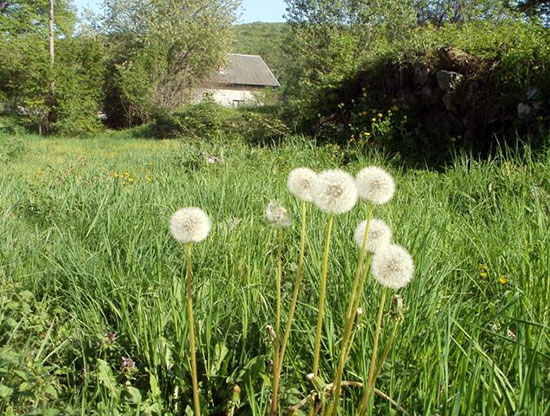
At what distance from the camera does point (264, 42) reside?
73.1 metres

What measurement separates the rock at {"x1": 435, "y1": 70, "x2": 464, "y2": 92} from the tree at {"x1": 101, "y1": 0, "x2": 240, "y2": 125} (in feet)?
41.7

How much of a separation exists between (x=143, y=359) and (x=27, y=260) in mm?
1116

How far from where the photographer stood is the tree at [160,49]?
19484mm

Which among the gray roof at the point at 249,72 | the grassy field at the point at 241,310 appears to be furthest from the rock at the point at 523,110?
the gray roof at the point at 249,72

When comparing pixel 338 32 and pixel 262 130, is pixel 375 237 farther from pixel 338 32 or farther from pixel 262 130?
pixel 338 32

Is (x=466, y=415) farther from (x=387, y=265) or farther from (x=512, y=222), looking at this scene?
(x=512, y=222)

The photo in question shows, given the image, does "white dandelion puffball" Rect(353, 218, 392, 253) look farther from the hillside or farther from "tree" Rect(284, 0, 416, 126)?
the hillside

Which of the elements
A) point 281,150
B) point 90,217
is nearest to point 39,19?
point 281,150

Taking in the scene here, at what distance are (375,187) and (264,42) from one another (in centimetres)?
7641

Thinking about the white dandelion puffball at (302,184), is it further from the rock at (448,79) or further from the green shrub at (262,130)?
the green shrub at (262,130)

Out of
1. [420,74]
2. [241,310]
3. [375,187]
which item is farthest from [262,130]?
[375,187]

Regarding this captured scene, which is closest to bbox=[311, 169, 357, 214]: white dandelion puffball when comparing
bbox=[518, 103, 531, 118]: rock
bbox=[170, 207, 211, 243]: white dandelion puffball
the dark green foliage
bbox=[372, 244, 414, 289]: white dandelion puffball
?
bbox=[372, 244, 414, 289]: white dandelion puffball

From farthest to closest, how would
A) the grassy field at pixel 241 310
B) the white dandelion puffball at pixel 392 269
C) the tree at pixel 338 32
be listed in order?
the tree at pixel 338 32 < the grassy field at pixel 241 310 < the white dandelion puffball at pixel 392 269

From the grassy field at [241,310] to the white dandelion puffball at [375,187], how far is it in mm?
478
